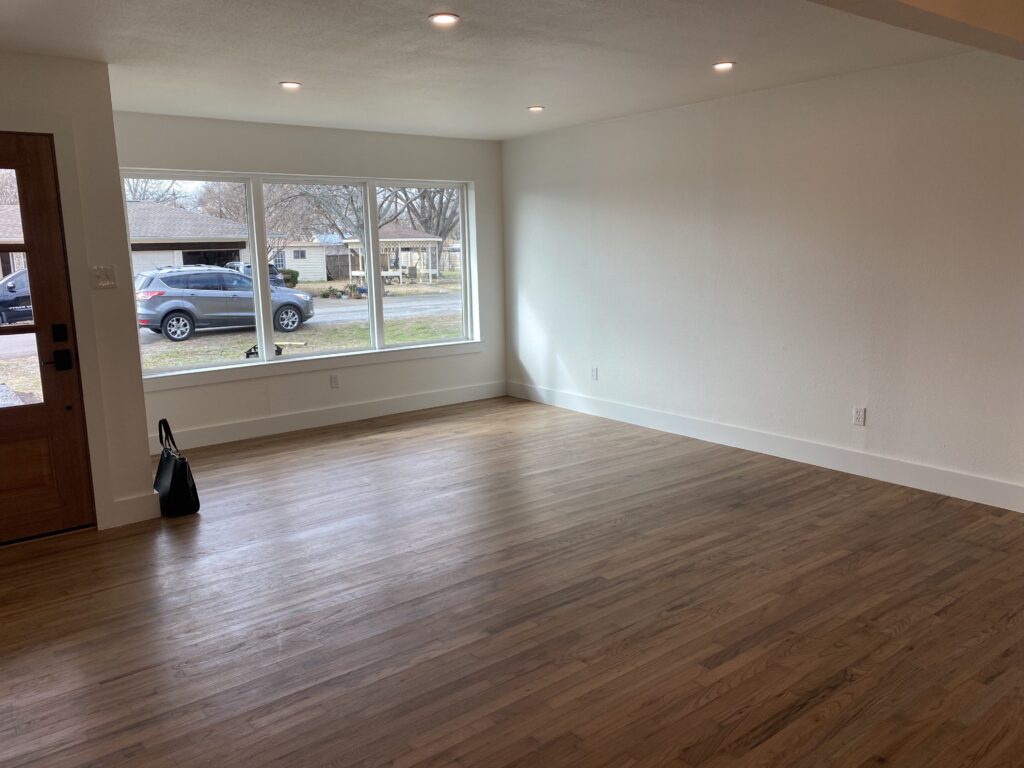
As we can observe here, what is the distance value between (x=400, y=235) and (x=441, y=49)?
3216mm

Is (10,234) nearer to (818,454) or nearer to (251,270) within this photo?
(251,270)

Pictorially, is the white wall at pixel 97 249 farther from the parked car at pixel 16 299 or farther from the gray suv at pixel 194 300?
the gray suv at pixel 194 300

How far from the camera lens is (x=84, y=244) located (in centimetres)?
386

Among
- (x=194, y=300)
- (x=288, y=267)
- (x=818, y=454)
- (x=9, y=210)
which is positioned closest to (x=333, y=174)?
(x=288, y=267)

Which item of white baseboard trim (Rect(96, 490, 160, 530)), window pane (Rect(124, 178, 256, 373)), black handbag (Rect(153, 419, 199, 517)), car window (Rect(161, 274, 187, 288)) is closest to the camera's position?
white baseboard trim (Rect(96, 490, 160, 530))

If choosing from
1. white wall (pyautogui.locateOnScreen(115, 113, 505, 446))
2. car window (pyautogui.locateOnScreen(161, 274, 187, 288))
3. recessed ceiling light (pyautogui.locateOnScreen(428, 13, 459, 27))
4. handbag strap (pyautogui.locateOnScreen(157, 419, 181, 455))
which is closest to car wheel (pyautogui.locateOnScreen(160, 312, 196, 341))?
car window (pyautogui.locateOnScreen(161, 274, 187, 288))

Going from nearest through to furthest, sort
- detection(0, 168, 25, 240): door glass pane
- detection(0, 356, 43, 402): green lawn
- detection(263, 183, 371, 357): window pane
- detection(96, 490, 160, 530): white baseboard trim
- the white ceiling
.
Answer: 1. the white ceiling
2. detection(0, 168, 25, 240): door glass pane
3. detection(0, 356, 43, 402): green lawn
4. detection(96, 490, 160, 530): white baseboard trim
5. detection(263, 183, 371, 357): window pane

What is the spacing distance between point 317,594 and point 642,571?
57.5 inches

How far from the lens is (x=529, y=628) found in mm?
2873

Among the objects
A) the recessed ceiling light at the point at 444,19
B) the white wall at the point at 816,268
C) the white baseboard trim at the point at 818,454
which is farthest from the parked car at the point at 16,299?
the white baseboard trim at the point at 818,454

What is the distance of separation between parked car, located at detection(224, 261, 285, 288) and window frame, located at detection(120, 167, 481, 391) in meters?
0.06

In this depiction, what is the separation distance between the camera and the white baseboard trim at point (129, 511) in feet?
13.3

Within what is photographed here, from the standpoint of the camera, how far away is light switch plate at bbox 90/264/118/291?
3908 mm

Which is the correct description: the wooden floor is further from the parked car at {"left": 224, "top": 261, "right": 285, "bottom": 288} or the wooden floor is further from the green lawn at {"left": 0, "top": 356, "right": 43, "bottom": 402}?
the parked car at {"left": 224, "top": 261, "right": 285, "bottom": 288}
